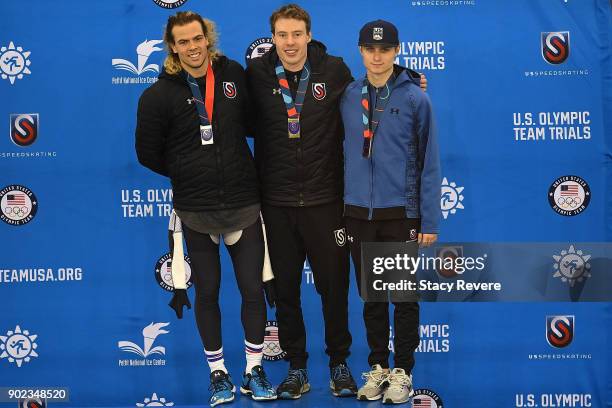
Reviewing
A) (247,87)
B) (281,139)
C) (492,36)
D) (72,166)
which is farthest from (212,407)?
(492,36)

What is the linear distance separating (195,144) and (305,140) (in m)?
0.43

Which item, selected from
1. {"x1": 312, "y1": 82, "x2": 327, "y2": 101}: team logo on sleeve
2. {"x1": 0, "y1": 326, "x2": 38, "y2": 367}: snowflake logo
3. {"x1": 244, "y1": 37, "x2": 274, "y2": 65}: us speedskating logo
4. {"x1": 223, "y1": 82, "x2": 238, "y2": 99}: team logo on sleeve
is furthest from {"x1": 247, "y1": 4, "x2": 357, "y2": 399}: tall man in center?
{"x1": 0, "y1": 326, "x2": 38, "y2": 367}: snowflake logo

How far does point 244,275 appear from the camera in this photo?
304 cm

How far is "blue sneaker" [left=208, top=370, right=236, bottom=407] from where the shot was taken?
9.89 ft

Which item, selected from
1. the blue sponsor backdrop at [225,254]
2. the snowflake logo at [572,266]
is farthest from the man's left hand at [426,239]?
the snowflake logo at [572,266]

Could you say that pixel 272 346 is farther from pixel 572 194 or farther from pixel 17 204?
pixel 572 194

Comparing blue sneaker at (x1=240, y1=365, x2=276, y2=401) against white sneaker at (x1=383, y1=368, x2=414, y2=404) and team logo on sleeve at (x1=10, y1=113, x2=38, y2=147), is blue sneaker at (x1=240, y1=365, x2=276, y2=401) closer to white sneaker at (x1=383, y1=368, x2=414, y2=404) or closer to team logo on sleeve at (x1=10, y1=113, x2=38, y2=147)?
white sneaker at (x1=383, y1=368, x2=414, y2=404)

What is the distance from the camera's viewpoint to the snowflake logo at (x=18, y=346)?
4086mm

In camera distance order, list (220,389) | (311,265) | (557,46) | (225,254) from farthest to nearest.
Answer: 1. (225,254)
2. (557,46)
3. (311,265)
4. (220,389)

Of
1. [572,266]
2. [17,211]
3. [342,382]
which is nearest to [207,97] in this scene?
[342,382]

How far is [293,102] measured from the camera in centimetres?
302

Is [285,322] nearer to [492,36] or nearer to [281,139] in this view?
[281,139]

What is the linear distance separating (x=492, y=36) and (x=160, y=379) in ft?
8.34

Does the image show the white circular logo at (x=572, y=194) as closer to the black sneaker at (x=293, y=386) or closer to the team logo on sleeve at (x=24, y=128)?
the black sneaker at (x=293, y=386)
